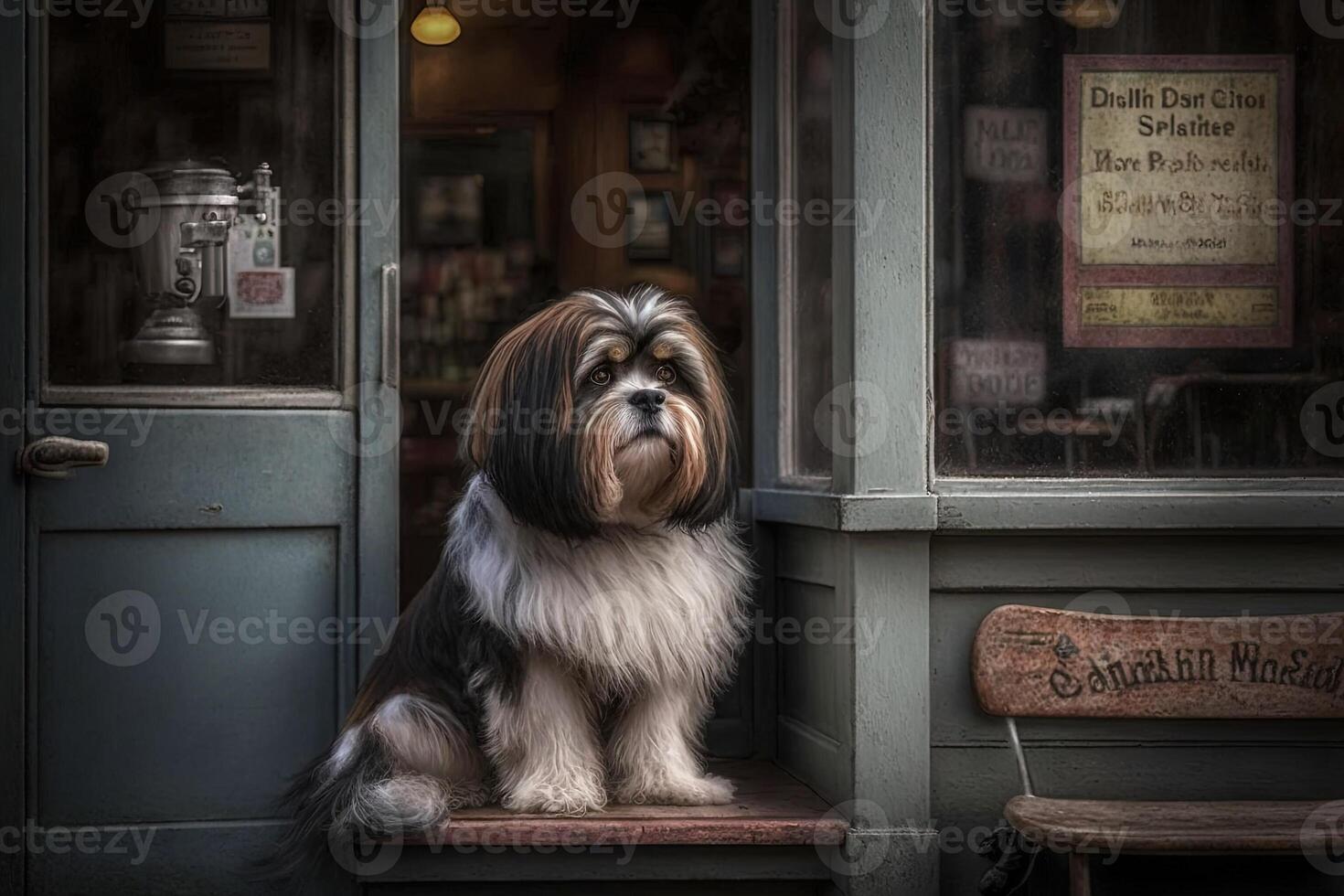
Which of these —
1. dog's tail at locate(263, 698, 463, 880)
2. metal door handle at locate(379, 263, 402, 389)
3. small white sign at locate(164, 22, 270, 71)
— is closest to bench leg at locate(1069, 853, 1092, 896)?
dog's tail at locate(263, 698, 463, 880)

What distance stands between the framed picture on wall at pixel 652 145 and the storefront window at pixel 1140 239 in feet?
6.47

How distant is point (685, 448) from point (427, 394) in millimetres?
2890

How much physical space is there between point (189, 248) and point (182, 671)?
44.0 inches

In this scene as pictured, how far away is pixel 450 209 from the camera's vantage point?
6.00 meters

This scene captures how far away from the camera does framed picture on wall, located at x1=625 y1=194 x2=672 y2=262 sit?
5.48 m

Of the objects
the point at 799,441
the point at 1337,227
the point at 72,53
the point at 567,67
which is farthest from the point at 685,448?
the point at 567,67

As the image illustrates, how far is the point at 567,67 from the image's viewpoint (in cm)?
570

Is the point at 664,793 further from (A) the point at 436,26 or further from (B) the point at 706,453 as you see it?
(A) the point at 436,26

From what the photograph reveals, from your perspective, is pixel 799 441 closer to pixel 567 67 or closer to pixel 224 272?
pixel 224 272

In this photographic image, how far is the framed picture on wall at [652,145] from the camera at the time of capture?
17.9 feet

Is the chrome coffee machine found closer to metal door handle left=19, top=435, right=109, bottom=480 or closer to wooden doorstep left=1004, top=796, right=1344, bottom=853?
metal door handle left=19, top=435, right=109, bottom=480

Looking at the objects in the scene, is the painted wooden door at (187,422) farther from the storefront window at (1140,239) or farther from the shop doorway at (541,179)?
the storefront window at (1140,239)

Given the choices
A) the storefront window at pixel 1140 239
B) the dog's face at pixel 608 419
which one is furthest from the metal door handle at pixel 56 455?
the storefront window at pixel 1140 239

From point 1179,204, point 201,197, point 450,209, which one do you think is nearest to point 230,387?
point 201,197
